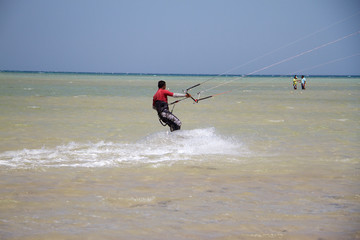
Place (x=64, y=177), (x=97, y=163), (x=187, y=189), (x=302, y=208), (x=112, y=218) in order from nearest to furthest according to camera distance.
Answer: (x=112, y=218), (x=302, y=208), (x=187, y=189), (x=64, y=177), (x=97, y=163)

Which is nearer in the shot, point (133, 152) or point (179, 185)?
point (179, 185)

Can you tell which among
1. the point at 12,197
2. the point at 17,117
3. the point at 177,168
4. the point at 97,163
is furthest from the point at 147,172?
the point at 17,117

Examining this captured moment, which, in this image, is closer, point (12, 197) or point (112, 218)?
point (112, 218)

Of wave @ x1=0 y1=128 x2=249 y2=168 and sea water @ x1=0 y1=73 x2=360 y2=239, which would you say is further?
wave @ x1=0 y1=128 x2=249 y2=168

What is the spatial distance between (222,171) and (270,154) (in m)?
2.35

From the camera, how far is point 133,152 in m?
10.4

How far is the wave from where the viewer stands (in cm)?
919

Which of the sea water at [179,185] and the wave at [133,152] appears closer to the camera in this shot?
the sea water at [179,185]

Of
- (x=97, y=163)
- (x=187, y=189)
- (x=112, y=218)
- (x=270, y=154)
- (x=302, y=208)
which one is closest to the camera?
(x=112, y=218)

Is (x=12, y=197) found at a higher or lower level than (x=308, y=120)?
lower

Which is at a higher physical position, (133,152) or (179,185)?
(133,152)

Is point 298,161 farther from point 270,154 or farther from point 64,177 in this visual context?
point 64,177

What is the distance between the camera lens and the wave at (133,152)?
9.19 meters

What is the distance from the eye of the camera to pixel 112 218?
5.62 meters
